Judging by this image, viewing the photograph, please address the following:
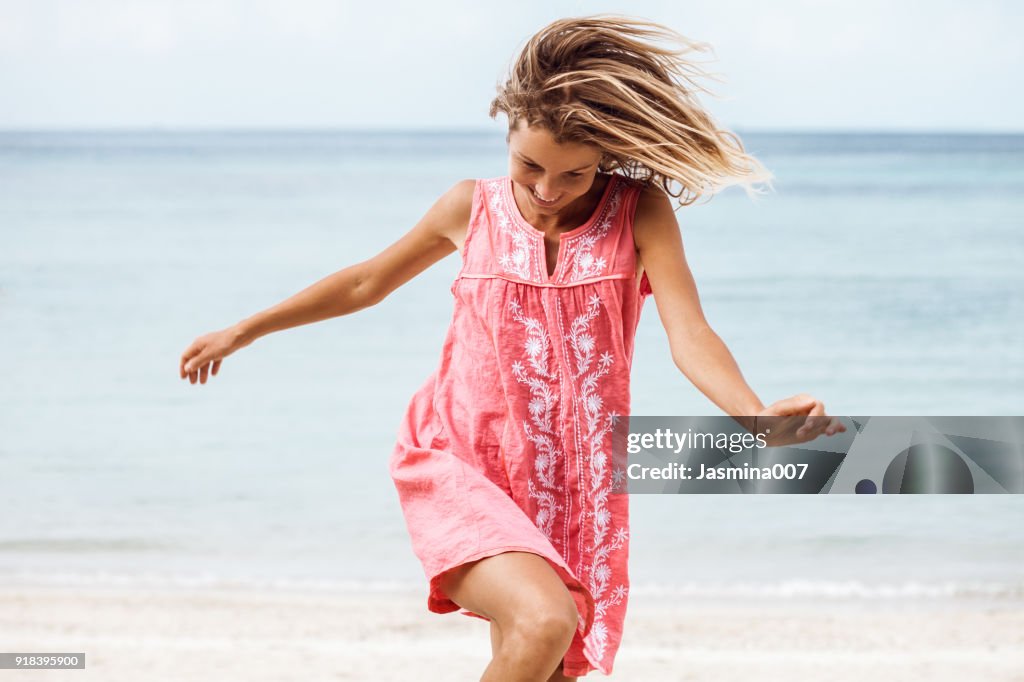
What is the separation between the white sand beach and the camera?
13.9ft

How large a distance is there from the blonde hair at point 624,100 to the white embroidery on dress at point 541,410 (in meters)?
0.35

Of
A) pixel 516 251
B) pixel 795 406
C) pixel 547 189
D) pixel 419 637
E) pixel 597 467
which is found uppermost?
pixel 547 189

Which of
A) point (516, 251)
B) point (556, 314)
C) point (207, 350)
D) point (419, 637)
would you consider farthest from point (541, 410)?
point (419, 637)

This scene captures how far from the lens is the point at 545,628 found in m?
2.10

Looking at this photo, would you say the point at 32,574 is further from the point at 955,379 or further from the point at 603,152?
the point at 955,379

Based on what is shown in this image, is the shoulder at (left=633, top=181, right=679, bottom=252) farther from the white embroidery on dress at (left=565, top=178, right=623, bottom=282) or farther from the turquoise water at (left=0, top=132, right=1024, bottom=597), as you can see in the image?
the turquoise water at (left=0, top=132, right=1024, bottom=597)

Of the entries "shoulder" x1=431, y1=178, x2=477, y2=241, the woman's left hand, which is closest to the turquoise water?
"shoulder" x1=431, y1=178, x2=477, y2=241

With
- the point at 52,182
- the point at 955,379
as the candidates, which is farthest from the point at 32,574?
the point at 52,182

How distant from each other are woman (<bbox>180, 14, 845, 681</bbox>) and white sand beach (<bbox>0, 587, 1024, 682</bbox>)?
1781 mm

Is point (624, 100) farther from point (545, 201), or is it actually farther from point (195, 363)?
point (195, 363)

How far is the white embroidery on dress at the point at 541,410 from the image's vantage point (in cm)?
245

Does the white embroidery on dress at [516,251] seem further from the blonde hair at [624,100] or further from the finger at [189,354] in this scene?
the finger at [189,354]

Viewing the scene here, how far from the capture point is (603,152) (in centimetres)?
238

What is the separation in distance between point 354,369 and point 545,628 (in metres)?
8.07
